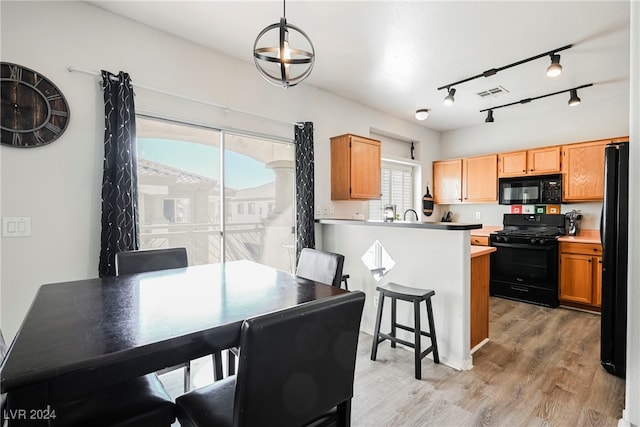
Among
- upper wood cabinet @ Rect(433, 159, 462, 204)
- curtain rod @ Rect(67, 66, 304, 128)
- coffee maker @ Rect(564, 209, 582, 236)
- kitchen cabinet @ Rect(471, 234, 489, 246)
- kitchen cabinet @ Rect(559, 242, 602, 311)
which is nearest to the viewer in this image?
curtain rod @ Rect(67, 66, 304, 128)

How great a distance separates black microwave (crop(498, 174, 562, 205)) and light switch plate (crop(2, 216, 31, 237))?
5.62 m

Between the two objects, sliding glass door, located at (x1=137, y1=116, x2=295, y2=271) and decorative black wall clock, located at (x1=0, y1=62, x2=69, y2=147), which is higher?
decorative black wall clock, located at (x1=0, y1=62, x2=69, y2=147)

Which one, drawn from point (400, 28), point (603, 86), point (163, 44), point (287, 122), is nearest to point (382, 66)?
point (400, 28)

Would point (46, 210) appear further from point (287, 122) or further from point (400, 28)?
point (400, 28)

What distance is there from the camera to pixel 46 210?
2.04 metres

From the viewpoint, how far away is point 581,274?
3695 mm

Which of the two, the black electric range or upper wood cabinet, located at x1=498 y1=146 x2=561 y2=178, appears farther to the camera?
upper wood cabinet, located at x1=498 y1=146 x2=561 y2=178

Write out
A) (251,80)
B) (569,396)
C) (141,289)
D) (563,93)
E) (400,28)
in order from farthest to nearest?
(563,93) → (251,80) → (400,28) → (569,396) → (141,289)

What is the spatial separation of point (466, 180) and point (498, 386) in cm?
384

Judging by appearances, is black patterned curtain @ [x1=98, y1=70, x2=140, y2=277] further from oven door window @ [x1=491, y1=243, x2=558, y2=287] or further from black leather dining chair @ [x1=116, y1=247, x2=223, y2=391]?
oven door window @ [x1=491, y1=243, x2=558, y2=287]

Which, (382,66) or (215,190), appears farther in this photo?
(382,66)

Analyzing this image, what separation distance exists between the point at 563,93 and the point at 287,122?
354 centimetres

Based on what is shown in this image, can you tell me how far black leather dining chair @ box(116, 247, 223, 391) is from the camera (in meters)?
1.92

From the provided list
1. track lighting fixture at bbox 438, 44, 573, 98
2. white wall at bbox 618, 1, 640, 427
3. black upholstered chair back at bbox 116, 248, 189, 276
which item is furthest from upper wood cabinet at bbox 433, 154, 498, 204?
black upholstered chair back at bbox 116, 248, 189, 276
